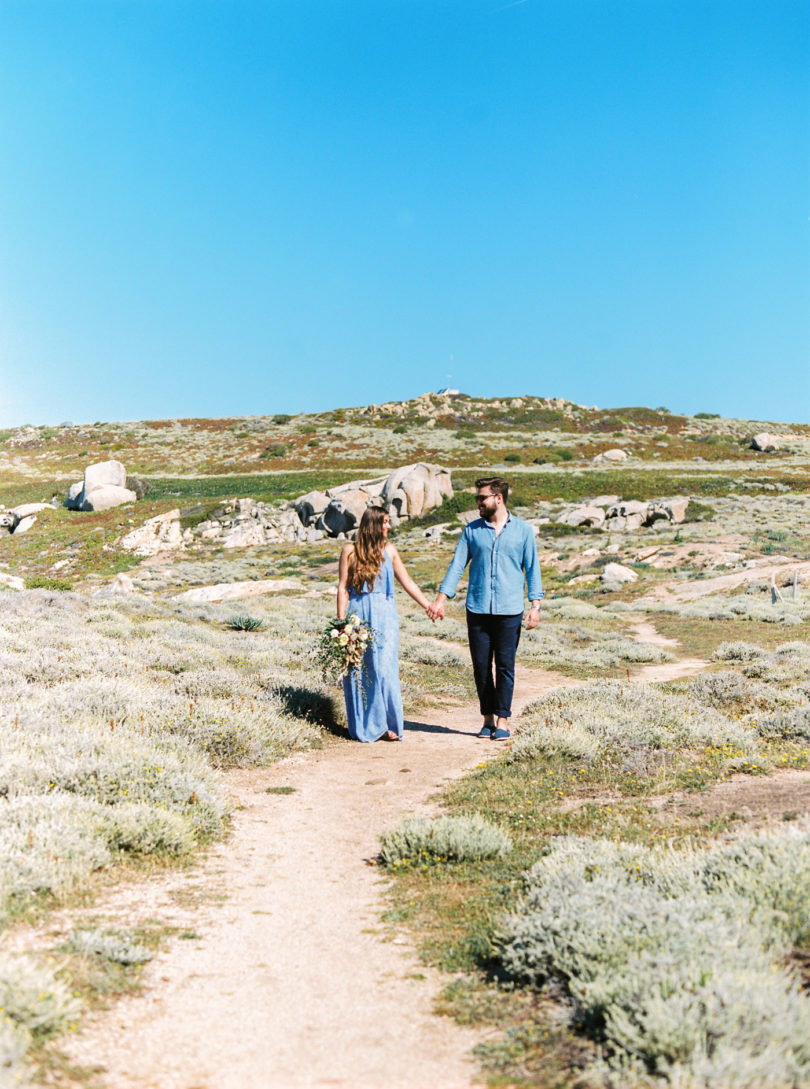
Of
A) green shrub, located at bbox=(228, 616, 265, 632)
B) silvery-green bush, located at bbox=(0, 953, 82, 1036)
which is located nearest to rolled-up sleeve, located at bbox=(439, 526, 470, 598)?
silvery-green bush, located at bbox=(0, 953, 82, 1036)

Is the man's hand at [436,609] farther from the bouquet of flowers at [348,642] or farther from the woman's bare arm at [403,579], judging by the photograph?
the bouquet of flowers at [348,642]

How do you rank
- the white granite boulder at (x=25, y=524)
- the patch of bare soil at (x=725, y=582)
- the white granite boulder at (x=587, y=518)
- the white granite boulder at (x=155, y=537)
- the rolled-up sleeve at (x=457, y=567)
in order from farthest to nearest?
the white granite boulder at (x=25, y=524) < the white granite boulder at (x=155, y=537) < the white granite boulder at (x=587, y=518) < the patch of bare soil at (x=725, y=582) < the rolled-up sleeve at (x=457, y=567)

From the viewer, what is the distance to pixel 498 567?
885cm

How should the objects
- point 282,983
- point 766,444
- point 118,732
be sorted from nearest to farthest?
point 282,983
point 118,732
point 766,444

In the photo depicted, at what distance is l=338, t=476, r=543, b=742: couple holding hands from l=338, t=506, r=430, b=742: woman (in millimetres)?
11

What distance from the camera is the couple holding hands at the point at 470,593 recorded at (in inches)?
345

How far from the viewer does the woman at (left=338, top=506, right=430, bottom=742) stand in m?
8.69

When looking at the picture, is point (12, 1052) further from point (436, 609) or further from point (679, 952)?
point (436, 609)

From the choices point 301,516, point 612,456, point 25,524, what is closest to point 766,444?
point 612,456

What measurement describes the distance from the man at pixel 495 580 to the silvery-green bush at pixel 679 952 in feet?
13.0

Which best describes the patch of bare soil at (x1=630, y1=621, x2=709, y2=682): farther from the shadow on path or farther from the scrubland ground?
the shadow on path

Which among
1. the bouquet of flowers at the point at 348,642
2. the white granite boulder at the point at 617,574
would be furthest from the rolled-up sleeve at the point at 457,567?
the white granite boulder at the point at 617,574

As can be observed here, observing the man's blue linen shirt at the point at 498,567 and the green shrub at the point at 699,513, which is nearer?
the man's blue linen shirt at the point at 498,567

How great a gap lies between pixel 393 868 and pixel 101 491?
58158 mm
